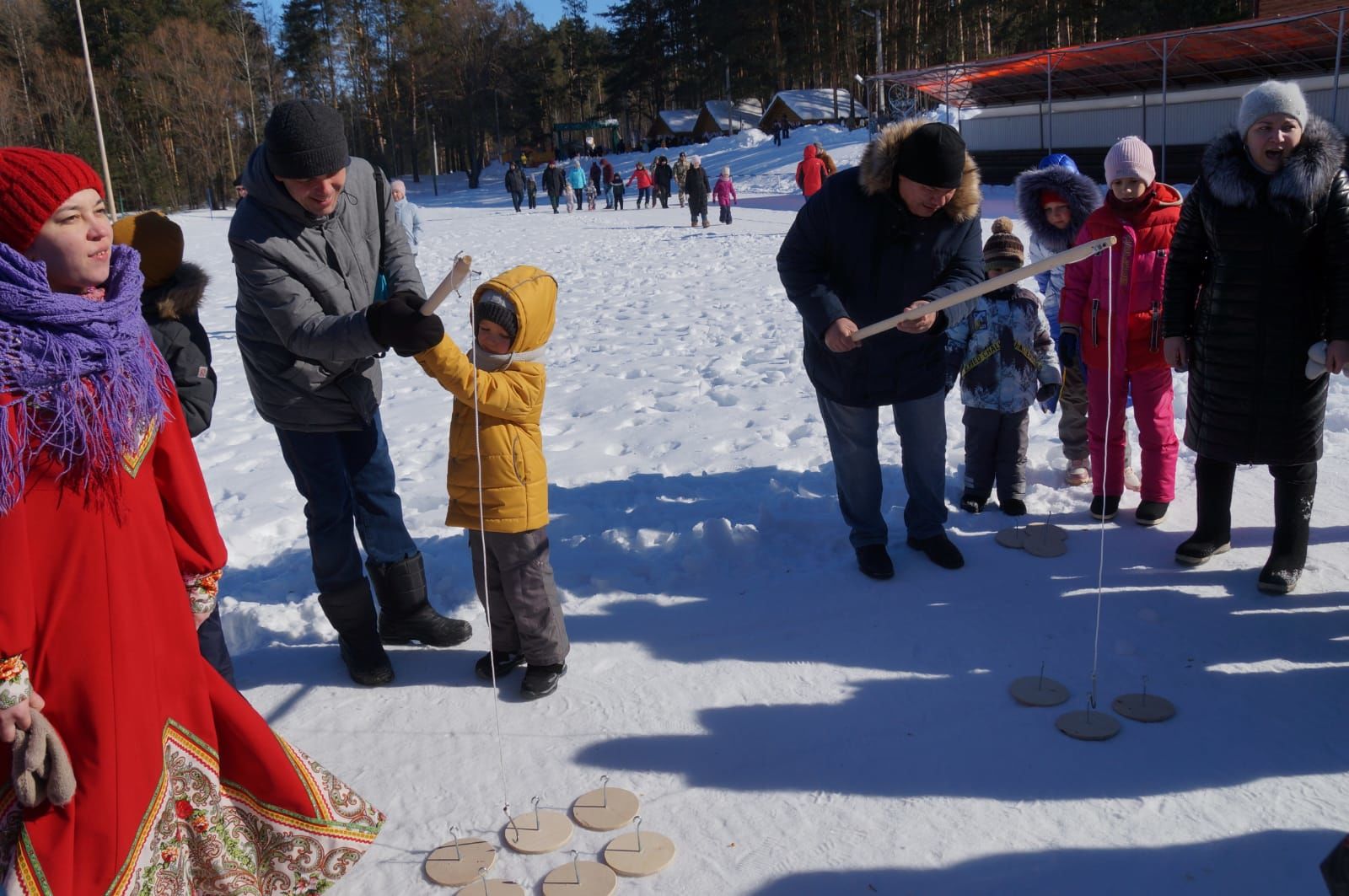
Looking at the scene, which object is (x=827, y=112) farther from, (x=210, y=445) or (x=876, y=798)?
(x=876, y=798)

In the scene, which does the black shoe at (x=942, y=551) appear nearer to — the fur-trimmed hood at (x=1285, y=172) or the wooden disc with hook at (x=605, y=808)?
the fur-trimmed hood at (x=1285, y=172)

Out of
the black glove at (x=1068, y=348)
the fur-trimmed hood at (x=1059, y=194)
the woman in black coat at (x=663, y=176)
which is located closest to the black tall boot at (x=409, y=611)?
the black glove at (x=1068, y=348)

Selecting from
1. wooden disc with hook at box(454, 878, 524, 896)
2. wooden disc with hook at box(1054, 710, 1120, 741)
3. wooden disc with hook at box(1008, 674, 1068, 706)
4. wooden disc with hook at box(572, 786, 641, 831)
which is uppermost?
wooden disc with hook at box(1008, 674, 1068, 706)

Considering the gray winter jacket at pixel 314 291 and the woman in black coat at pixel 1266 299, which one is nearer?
the gray winter jacket at pixel 314 291

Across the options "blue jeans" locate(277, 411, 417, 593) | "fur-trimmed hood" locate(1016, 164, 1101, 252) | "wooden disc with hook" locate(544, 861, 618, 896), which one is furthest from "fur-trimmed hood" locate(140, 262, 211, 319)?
"fur-trimmed hood" locate(1016, 164, 1101, 252)

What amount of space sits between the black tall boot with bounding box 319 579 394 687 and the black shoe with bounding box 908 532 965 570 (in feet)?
7.38

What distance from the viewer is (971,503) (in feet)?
15.7

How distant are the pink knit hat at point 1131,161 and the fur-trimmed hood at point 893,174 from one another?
0.85 meters

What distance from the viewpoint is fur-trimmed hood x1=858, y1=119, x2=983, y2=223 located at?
381 centimetres

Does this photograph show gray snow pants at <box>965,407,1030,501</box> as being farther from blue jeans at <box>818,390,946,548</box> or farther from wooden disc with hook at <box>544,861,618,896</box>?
wooden disc with hook at <box>544,861,618,896</box>

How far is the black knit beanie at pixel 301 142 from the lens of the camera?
9.51ft

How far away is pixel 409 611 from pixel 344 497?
55 cm

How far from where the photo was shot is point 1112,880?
2.45 m

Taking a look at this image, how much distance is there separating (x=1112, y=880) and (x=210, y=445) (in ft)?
21.1
